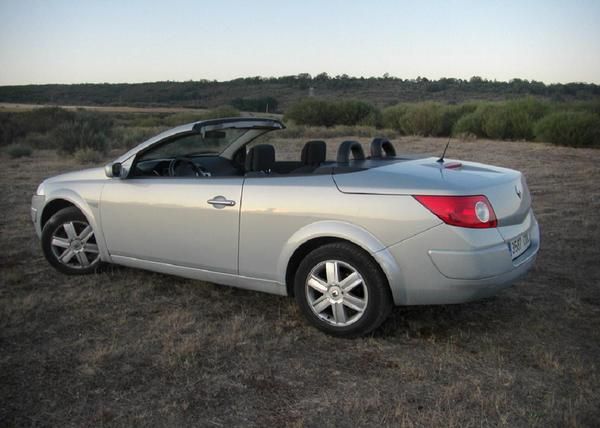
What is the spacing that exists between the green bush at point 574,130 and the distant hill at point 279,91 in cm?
4007

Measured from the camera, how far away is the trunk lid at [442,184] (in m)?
3.56

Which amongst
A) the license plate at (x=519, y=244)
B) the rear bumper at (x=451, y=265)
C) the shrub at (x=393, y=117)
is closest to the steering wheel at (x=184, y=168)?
the rear bumper at (x=451, y=265)

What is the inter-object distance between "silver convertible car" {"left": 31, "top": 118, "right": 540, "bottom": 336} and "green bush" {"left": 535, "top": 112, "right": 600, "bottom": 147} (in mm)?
16263

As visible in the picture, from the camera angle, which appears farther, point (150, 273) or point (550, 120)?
point (550, 120)

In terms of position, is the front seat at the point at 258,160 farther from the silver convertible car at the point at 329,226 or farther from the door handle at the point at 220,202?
the door handle at the point at 220,202

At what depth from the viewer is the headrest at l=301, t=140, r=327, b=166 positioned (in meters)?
4.61

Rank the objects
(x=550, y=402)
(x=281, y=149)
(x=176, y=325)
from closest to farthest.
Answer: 1. (x=550, y=402)
2. (x=176, y=325)
3. (x=281, y=149)

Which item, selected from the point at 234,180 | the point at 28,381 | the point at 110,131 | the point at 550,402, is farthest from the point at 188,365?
the point at 110,131

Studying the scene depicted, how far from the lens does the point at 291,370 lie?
138 inches

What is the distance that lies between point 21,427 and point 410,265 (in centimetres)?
228

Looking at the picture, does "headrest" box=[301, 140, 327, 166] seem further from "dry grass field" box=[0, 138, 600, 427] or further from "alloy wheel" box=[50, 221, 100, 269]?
"alloy wheel" box=[50, 221, 100, 269]

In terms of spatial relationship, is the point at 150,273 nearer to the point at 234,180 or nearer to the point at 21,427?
the point at 234,180

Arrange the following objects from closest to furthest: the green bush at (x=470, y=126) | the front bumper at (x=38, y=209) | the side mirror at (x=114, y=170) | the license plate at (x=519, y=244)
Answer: the license plate at (x=519, y=244) < the side mirror at (x=114, y=170) < the front bumper at (x=38, y=209) < the green bush at (x=470, y=126)

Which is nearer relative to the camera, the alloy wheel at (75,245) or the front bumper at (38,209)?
the alloy wheel at (75,245)
